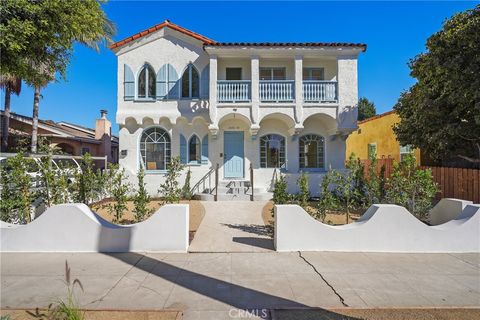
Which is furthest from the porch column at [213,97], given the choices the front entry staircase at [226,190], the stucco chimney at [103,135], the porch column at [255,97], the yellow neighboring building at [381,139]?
the stucco chimney at [103,135]

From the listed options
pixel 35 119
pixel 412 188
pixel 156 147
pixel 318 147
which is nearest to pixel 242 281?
pixel 412 188

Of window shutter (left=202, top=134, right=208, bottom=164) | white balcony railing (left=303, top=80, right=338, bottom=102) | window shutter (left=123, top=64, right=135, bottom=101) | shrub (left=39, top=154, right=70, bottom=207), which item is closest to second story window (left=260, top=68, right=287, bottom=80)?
white balcony railing (left=303, top=80, right=338, bottom=102)

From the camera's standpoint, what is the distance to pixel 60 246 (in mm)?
5379

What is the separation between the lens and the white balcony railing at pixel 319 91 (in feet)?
40.9

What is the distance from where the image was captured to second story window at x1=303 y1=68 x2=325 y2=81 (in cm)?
1345

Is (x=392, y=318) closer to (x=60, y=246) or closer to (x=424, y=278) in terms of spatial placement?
(x=424, y=278)

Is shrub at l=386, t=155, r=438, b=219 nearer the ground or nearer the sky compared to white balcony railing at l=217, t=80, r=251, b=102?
nearer the ground

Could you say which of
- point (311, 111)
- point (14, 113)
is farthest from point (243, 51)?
point (14, 113)

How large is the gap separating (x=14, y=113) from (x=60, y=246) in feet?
63.2

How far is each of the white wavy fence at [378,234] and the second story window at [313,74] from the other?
9.57m

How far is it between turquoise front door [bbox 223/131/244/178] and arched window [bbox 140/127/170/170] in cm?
297

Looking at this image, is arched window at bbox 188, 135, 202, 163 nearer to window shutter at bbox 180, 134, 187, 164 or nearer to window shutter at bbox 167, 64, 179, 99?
window shutter at bbox 180, 134, 187, 164

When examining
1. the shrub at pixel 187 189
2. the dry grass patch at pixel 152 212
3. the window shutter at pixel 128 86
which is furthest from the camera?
the window shutter at pixel 128 86

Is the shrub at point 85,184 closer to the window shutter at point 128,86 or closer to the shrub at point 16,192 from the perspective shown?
the shrub at point 16,192
